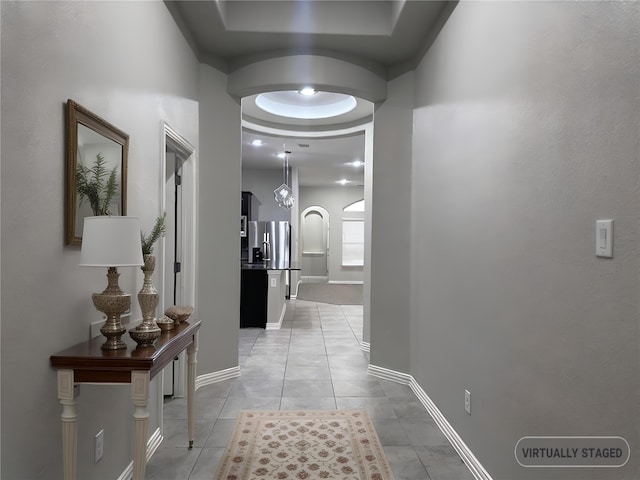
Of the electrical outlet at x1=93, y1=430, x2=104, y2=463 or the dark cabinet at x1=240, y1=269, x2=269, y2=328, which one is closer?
the electrical outlet at x1=93, y1=430, x2=104, y2=463

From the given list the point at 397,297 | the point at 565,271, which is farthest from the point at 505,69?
the point at 397,297

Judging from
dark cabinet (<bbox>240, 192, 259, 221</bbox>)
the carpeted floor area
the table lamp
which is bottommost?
the carpeted floor area

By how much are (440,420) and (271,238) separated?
21.4 ft

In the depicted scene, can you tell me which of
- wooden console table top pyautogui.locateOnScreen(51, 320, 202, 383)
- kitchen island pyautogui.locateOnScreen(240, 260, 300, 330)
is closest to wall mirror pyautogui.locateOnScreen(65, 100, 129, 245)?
wooden console table top pyautogui.locateOnScreen(51, 320, 202, 383)

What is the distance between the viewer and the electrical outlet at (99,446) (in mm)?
1913

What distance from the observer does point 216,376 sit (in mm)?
3857

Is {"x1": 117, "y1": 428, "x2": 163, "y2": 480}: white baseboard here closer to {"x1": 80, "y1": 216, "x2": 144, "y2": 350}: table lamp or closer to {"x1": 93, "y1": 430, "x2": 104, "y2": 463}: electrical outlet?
{"x1": 93, "y1": 430, "x2": 104, "y2": 463}: electrical outlet

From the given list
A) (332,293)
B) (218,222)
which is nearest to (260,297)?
(218,222)

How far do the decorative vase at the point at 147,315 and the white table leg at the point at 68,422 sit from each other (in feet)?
0.94

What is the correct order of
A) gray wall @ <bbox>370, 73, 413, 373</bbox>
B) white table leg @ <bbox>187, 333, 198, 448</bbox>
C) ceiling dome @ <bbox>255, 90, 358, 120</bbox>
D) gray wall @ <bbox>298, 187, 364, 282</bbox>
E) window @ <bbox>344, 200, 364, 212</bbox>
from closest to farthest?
white table leg @ <bbox>187, 333, 198, 448</bbox> → gray wall @ <bbox>370, 73, 413, 373</bbox> → ceiling dome @ <bbox>255, 90, 358, 120</bbox> → gray wall @ <bbox>298, 187, 364, 282</bbox> → window @ <bbox>344, 200, 364, 212</bbox>

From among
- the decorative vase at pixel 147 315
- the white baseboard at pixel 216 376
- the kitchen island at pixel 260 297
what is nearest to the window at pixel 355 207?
the kitchen island at pixel 260 297

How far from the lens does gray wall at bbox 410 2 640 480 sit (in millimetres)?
1286

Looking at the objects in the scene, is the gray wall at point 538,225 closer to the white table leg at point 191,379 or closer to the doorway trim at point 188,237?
the white table leg at point 191,379

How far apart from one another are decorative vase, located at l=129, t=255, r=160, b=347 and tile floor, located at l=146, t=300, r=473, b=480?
1.02m
